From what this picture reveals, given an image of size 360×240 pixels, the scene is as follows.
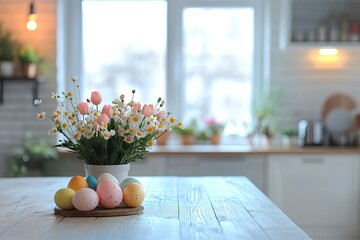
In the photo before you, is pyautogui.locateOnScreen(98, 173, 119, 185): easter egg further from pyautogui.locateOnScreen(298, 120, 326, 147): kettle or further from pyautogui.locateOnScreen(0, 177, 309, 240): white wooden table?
pyautogui.locateOnScreen(298, 120, 326, 147): kettle

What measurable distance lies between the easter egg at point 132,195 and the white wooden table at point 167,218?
0.06 metres

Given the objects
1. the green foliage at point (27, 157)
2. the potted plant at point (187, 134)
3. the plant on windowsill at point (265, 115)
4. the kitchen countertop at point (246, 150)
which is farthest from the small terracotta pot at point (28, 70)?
the plant on windowsill at point (265, 115)

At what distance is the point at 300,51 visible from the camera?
5.47 metres

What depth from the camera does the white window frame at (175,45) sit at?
556cm

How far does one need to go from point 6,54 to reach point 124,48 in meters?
1.04

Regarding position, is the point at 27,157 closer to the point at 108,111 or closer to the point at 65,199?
the point at 108,111

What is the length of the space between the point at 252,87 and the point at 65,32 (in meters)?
1.70

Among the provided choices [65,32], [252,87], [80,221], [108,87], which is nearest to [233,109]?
[252,87]

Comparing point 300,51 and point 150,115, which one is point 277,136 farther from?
point 150,115

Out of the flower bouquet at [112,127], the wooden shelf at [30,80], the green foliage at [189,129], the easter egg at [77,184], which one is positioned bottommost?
the easter egg at [77,184]

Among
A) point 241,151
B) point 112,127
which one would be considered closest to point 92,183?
point 112,127

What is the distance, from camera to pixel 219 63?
569 cm

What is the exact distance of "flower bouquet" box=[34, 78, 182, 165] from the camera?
8.63 ft

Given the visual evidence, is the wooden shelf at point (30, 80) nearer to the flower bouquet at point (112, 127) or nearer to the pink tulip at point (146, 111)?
the flower bouquet at point (112, 127)
